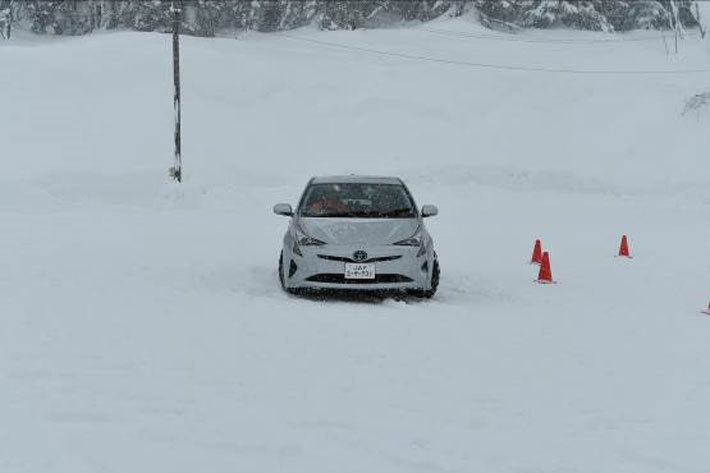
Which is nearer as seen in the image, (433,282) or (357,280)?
(357,280)

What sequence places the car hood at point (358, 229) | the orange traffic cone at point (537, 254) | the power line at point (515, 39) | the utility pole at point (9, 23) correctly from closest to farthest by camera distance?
the car hood at point (358, 229), the orange traffic cone at point (537, 254), the power line at point (515, 39), the utility pole at point (9, 23)

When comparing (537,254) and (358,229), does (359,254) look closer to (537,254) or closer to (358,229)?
(358,229)

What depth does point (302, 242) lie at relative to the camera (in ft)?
32.6

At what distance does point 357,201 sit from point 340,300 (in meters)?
1.39

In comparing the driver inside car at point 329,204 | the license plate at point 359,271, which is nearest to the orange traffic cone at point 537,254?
the driver inside car at point 329,204

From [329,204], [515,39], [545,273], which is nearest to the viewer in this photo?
[329,204]

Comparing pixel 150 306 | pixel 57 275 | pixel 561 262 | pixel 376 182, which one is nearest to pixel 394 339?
pixel 150 306

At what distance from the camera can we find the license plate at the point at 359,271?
31.6 feet

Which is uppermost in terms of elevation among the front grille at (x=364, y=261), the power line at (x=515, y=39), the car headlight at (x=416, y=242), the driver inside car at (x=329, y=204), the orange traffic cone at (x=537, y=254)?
the power line at (x=515, y=39)

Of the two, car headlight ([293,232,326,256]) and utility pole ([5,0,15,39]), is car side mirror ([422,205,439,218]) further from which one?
utility pole ([5,0,15,39])

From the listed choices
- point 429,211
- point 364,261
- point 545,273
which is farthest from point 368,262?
point 545,273

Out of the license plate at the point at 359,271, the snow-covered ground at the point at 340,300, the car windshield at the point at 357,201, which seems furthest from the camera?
the car windshield at the point at 357,201

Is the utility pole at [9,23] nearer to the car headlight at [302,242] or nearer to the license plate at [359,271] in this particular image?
the car headlight at [302,242]

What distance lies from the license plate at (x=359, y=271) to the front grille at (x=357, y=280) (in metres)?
0.06
